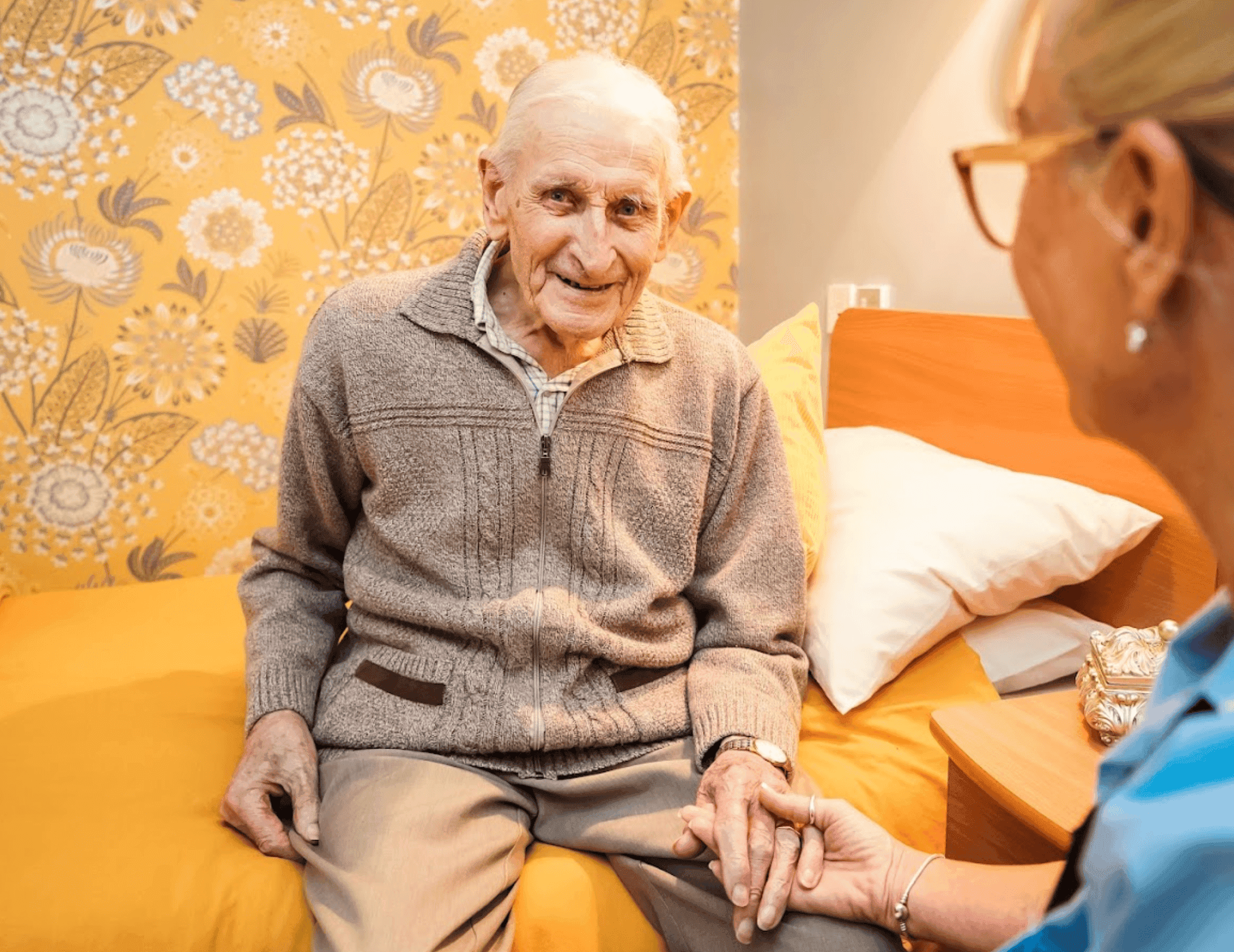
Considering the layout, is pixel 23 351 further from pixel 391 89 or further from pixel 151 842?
pixel 151 842

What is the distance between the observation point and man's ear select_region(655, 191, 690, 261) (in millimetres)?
1281

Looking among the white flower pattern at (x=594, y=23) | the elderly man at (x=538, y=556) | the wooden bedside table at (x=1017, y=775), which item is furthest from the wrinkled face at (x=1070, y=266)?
the white flower pattern at (x=594, y=23)

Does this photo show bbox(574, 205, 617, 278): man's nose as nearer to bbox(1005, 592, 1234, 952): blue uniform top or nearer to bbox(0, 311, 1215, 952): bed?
bbox(0, 311, 1215, 952): bed

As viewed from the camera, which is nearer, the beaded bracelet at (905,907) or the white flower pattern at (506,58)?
the beaded bracelet at (905,907)

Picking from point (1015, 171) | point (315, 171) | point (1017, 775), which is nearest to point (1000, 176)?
point (1015, 171)

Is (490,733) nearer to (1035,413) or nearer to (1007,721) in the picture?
(1007,721)

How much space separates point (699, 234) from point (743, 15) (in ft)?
1.74

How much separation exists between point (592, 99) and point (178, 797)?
3.02 ft

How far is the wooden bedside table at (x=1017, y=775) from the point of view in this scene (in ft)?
3.11

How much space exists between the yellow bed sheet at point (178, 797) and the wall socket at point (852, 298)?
2.66 ft

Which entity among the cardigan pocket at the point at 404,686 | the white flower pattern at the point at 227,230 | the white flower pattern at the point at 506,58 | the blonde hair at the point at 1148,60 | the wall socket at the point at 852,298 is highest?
the white flower pattern at the point at 506,58

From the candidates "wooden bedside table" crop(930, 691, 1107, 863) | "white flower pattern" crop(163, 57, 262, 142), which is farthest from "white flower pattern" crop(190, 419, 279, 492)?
"wooden bedside table" crop(930, 691, 1107, 863)

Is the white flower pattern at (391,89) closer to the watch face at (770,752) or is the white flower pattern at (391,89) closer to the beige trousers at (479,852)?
the beige trousers at (479,852)

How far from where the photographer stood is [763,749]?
116 cm
